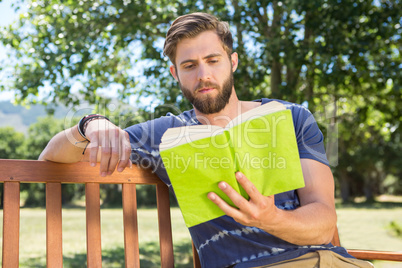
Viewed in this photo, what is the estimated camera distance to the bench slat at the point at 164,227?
2.17m

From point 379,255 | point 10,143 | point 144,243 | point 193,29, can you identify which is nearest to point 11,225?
point 193,29

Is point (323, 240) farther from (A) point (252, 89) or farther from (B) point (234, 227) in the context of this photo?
(A) point (252, 89)

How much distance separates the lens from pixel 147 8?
639 centimetres

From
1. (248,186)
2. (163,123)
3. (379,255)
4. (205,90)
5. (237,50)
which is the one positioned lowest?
(379,255)

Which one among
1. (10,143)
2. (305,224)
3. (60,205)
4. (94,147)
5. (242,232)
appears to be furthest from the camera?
(10,143)

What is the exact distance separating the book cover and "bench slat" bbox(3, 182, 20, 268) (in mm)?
723

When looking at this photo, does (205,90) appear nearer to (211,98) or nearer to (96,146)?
(211,98)

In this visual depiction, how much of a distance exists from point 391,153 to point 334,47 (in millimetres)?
28920

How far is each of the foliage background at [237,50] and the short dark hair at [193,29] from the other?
273cm

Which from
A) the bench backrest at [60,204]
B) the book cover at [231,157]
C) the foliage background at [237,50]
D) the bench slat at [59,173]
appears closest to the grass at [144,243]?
the foliage background at [237,50]

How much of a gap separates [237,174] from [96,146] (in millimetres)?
706

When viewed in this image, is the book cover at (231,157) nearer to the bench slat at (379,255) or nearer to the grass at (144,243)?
the bench slat at (379,255)

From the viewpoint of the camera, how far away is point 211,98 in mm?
2158

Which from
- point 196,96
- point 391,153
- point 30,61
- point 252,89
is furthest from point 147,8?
point 391,153
